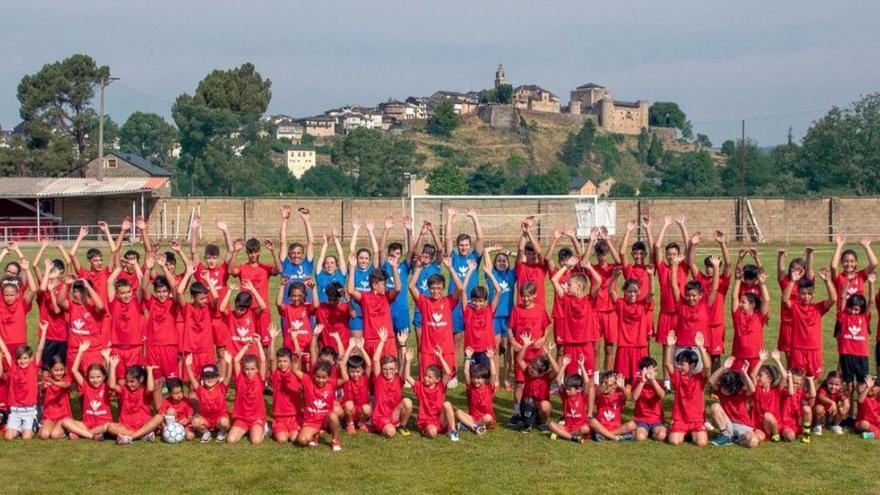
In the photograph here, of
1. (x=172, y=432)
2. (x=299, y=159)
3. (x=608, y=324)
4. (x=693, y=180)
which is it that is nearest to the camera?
(x=172, y=432)

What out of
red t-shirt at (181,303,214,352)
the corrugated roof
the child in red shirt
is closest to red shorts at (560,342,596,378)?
the child in red shirt

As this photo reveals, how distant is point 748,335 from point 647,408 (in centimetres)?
148

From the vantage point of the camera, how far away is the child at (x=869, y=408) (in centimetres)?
927

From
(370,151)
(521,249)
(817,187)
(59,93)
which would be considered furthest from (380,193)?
(521,249)

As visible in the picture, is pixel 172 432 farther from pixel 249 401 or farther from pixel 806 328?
pixel 806 328

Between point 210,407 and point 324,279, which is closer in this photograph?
point 210,407

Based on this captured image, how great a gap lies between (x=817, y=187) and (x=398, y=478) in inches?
3041

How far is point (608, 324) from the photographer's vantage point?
10555mm

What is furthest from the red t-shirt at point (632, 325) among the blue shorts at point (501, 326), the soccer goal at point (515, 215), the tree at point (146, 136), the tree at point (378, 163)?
the tree at point (146, 136)

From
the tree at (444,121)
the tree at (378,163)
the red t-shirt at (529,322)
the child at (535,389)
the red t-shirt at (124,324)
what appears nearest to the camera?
the child at (535,389)

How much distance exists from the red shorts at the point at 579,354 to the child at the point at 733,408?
1325mm

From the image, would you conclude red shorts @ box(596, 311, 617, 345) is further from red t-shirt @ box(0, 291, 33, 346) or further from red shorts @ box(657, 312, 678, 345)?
red t-shirt @ box(0, 291, 33, 346)

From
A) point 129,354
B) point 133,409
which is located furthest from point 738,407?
point 129,354

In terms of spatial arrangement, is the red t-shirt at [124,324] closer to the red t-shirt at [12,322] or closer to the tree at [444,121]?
the red t-shirt at [12,322]
